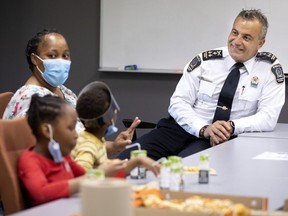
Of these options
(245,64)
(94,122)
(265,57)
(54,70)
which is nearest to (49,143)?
(94,122)

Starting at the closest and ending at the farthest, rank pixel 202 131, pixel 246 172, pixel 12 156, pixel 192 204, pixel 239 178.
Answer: pixel 192 204 < pixel 12 156 < pixel 239 178 < pixel 246 172 < pixel 202 131

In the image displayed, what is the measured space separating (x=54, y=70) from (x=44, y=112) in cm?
129

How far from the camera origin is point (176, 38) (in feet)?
20.1

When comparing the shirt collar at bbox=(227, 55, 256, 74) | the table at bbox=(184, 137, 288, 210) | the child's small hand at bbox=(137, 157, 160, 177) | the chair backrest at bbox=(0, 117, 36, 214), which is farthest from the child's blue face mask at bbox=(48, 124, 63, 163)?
the shirt collar at bbox=(227, 55, 256, 74)

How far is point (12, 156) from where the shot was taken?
251cm

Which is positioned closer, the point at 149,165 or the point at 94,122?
the point at 149,165

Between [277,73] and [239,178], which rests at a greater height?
[277,73]

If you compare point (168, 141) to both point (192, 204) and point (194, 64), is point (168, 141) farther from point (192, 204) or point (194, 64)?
point (192, 204)

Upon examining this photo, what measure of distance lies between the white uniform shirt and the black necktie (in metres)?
0.03

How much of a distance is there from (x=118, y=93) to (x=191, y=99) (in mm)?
1932

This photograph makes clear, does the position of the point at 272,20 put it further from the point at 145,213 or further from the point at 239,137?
the point at 145,213

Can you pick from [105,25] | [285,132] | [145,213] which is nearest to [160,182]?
[145,213]

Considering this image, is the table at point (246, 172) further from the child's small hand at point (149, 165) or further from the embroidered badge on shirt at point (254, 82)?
the embroidered badge on shirt at point (254, 82)

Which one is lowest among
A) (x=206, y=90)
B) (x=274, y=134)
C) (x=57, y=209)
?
(x=274, y=134)
